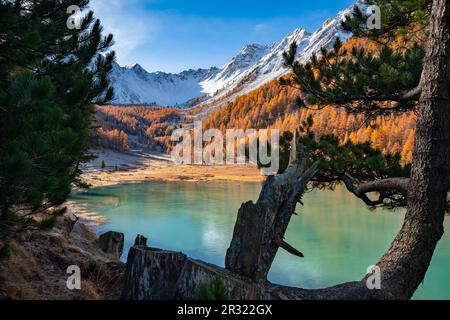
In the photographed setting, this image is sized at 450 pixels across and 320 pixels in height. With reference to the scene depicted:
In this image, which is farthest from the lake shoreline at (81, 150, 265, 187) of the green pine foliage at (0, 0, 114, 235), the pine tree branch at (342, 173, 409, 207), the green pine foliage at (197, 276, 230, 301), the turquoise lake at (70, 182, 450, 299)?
the green pine foliage at (197, 276, 230, 301)

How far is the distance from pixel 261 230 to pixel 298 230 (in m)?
27.9

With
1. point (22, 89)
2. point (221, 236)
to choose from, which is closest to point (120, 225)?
point (221, 236)

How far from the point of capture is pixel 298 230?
103 feet

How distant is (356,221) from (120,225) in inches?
893

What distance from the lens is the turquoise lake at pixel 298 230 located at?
71.6 feet

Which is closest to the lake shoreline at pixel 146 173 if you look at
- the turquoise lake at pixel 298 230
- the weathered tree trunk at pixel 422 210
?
the turquoise lake at pixel 298 230

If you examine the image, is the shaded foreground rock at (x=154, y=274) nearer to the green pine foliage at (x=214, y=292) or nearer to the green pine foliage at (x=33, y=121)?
the green pine foliage at (x=214, y=292)

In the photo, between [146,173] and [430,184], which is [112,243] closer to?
[430,184]

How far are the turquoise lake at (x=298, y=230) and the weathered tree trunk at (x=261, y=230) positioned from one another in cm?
1625

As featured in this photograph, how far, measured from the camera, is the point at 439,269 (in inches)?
859

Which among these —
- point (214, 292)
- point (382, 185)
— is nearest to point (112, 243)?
point (382, 185)

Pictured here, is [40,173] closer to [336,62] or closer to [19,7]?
[19,7]

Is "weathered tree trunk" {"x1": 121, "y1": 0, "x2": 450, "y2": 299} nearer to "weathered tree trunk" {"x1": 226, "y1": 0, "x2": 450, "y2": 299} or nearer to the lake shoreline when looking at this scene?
"weathered tree trunk" {"x1": 226, "y1": 0, "x2": 450, "y2": 299}

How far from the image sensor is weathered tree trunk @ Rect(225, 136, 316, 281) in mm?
4652
